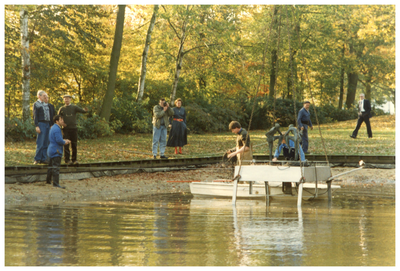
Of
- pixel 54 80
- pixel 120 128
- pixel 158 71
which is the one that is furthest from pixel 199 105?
pixel 54 80

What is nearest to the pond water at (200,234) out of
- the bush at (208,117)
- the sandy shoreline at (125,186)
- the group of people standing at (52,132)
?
the sandy shoreline at (125,186)

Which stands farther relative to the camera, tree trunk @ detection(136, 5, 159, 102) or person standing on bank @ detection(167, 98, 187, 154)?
tree trunk @ detection(136, 5, 159, 102)

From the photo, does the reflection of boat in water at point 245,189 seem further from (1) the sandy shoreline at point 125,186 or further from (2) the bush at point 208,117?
(2) the bush at point 208,117

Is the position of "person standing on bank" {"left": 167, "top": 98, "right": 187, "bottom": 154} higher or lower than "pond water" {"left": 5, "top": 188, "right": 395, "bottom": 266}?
higher

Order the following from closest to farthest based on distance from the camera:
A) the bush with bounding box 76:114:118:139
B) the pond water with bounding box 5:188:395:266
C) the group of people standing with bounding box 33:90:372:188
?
the pond water with bounding box 5:188:395:266 → the group of people standing with bounding box 33:90:372:188 → the bush with bounding box 76:114:118:139

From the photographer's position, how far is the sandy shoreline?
11630mm

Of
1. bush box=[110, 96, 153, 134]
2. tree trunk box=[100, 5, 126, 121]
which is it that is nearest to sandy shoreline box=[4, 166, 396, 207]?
tree trunk box=[100, 5, 126, 121]

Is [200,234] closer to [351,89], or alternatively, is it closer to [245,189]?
[245,189]

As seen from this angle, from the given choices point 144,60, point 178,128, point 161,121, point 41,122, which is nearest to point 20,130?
point 178,128

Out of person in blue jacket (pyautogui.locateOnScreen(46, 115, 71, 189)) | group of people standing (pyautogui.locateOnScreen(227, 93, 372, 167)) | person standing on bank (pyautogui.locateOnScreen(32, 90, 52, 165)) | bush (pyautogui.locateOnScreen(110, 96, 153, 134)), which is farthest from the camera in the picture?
bush (pyautogui.locateOnScreen(110, 96, 153, 134))

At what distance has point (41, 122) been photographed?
14281mm

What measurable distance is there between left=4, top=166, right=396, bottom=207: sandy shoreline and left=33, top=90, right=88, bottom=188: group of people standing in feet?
1.87

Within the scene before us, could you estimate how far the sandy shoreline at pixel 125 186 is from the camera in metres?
11.6

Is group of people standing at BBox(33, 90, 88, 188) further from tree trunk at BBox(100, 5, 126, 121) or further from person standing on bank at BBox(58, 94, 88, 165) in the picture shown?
tree trunk at BBox(100, 5, 126, 121)
